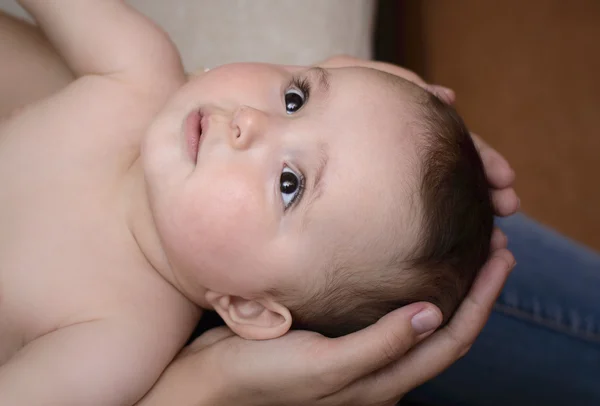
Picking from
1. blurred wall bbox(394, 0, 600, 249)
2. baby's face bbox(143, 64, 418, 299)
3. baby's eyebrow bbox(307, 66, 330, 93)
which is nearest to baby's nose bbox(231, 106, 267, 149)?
baby's face bbox(143, 64, 418, 299)

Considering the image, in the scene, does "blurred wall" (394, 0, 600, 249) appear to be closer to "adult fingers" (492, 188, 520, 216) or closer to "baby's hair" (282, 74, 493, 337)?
"adult fingers" (492, 188, 520, 216)

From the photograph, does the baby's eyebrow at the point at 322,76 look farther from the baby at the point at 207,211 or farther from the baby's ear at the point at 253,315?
the baby's ear at the point at 253,315

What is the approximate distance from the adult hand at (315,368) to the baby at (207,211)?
3 cm

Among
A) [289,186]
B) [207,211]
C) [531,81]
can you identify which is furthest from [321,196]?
[531,81]

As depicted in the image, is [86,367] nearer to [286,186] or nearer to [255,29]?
[286,186]

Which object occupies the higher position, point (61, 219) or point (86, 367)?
point (61, 219)

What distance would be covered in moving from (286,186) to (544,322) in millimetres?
634

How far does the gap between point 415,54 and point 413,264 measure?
171 centimetres

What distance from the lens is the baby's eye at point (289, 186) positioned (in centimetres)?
88

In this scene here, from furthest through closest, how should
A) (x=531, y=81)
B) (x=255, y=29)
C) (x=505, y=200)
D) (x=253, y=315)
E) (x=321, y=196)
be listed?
(x=531, y=81) < (x=255, y=29) < (x=505, y=200) < (x=253, y=315) < (x=321, y=196)

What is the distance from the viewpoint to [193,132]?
2.96 feet

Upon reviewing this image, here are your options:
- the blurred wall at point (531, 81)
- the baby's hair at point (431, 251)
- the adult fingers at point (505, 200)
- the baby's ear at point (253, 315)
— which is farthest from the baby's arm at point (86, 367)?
the blurred wall at point (531, 81)

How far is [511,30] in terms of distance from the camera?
2541mm

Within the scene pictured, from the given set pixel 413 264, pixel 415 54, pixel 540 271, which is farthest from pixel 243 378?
pixel 415 54
